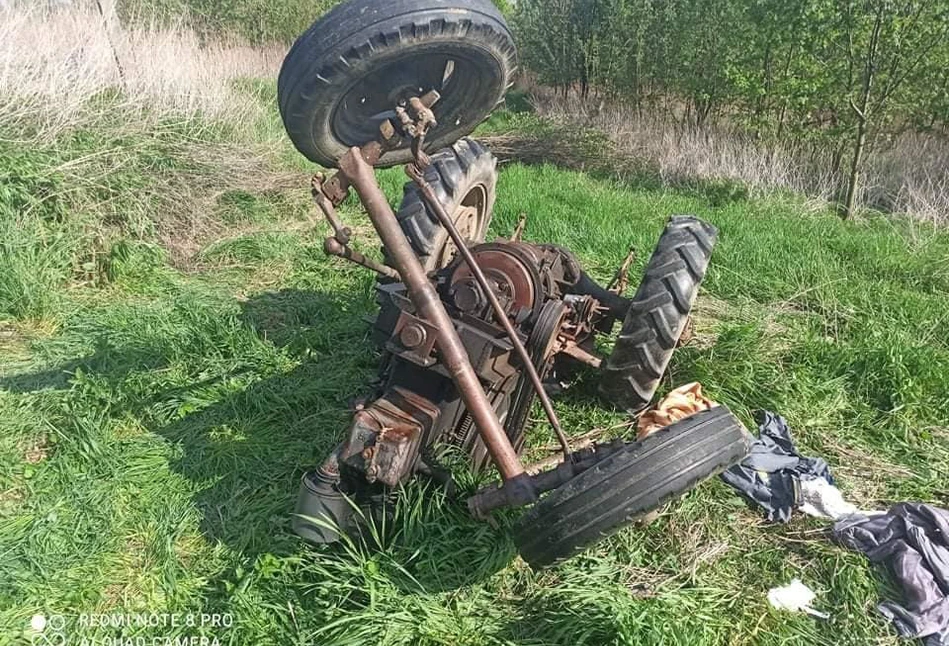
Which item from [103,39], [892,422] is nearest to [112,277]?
[103,39]

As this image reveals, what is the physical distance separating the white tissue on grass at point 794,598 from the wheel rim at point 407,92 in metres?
→ 2.33

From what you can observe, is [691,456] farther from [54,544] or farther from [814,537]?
[54,544]

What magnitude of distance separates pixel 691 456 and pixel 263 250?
16.1ft

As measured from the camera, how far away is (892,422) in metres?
3.30

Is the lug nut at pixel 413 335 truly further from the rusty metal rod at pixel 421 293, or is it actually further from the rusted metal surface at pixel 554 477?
the rusted metal surface at pixel 554 477

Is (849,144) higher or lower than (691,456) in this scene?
lower

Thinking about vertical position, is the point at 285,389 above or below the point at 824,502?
above

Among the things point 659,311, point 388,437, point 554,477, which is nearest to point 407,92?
point 388,437

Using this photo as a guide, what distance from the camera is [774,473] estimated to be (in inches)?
115

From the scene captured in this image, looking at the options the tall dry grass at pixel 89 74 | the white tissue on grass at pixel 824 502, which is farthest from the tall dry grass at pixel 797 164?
the tall dry grass at pixel 89 74

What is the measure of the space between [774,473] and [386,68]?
2512mm

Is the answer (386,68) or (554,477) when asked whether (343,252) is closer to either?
(386,68)

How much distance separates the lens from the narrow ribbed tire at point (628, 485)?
1645 millimetres

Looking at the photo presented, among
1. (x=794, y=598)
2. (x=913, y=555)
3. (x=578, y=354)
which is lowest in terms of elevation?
(x=794, y=598)
